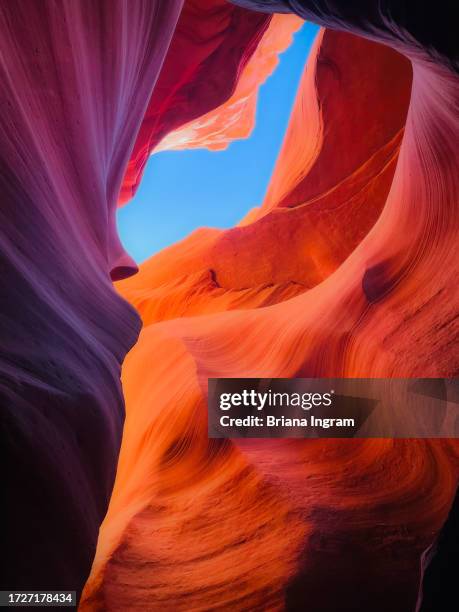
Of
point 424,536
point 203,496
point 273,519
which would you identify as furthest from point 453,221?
point 203,496

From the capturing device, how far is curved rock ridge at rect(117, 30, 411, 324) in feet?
26.3

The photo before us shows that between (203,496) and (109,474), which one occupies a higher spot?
(109,474)

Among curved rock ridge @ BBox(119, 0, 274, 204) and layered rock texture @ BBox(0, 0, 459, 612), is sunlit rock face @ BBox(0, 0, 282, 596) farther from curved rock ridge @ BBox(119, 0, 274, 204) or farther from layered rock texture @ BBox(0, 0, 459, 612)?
curved rock ridge @ BBox(119, 0, 274, 204)

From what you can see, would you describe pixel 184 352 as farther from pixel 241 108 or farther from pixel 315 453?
pixel 241 108

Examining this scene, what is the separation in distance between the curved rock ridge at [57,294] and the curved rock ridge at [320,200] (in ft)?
18.1

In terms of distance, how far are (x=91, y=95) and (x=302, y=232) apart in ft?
20.2

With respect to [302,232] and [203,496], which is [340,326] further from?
[302,232]

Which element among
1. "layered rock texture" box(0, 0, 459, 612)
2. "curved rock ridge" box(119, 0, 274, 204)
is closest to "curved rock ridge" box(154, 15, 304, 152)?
"curved rock ridge" box(119, 0, 274, 204)

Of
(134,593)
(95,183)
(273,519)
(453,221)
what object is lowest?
(134,593)

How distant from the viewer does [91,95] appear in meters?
2.54

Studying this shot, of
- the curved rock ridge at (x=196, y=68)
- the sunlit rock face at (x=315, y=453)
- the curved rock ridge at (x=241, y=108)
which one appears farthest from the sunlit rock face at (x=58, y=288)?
the curved rock ridge at (x=241, y=108)

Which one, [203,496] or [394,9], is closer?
[394,9]

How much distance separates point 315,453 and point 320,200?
558 centimetres

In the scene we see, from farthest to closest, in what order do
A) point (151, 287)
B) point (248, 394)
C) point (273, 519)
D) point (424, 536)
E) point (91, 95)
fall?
point (151, 287)
point (248, 394)
point (273, 519)
point (424, 536)
point (91, 95)
